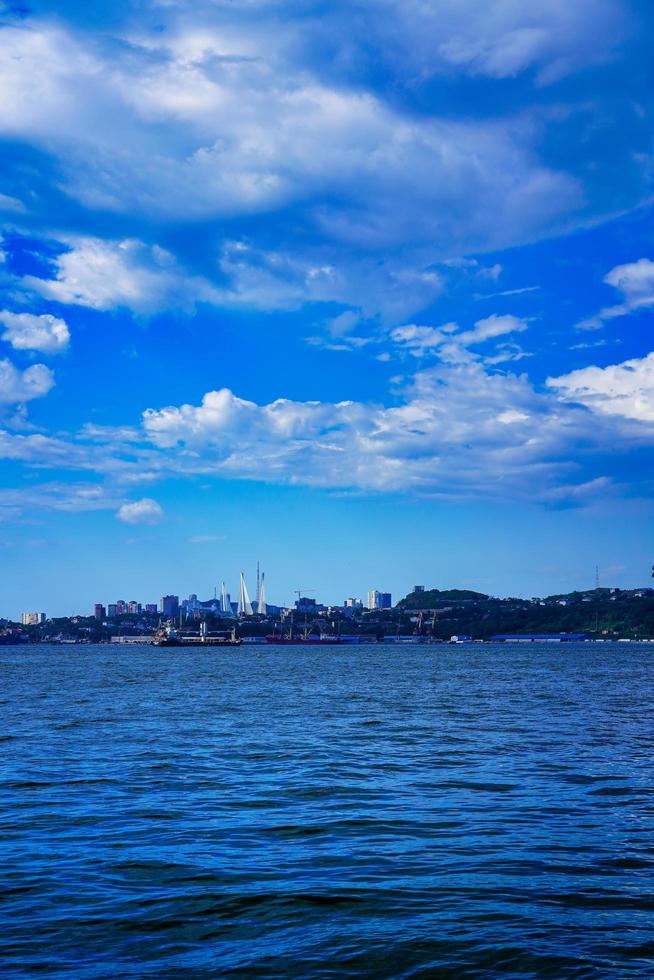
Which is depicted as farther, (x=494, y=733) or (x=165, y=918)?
(x=494, y=733)

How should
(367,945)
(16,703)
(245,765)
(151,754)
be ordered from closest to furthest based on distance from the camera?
(367,945) < (245,765) < (151,754) < (16,703)

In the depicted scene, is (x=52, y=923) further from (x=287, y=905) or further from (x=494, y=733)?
(x=494, y=733)

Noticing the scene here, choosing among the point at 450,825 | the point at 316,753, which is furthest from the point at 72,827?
the point at 316,753

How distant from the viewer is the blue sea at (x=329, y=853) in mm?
13758

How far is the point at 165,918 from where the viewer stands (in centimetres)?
1541

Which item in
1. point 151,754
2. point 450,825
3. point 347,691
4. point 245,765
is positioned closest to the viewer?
point 450,825

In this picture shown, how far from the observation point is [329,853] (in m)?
19.7

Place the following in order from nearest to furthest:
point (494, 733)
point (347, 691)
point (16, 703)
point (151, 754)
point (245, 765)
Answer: point (245, 765)
point (151, 754)
point (494, 733)
point (16, 703)
point (347, 691)

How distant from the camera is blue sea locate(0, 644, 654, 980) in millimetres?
13758

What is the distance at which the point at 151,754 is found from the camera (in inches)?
1364

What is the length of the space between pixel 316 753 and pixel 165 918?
19.7 m

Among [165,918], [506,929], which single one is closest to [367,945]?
[506,929]

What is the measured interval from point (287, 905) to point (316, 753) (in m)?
19.0

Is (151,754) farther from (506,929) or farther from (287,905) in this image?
(506,929)
